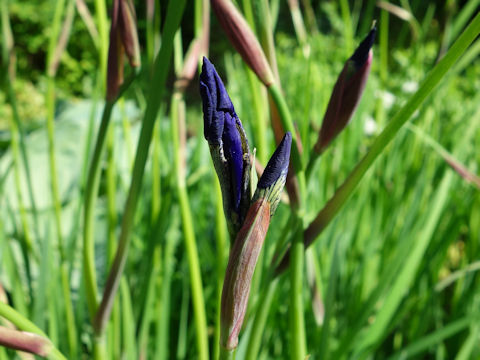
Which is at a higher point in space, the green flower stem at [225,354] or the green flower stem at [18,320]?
the green flower stem at [18,320]

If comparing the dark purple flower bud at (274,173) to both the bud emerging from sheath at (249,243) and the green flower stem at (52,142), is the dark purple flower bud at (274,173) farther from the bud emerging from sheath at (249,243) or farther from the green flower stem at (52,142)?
the green flower stem at (52,142)

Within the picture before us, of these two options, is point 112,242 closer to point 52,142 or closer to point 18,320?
point 52,142

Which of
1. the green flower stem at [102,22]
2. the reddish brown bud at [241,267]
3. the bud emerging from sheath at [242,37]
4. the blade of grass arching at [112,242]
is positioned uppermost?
the green flower stem at [102,22]

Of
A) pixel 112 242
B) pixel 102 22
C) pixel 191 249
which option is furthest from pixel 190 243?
pixel 102 22

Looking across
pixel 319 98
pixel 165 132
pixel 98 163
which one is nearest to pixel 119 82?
pixel 98 163

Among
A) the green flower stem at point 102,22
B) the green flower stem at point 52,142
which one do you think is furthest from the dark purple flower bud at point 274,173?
the green flower stem at point 52,142

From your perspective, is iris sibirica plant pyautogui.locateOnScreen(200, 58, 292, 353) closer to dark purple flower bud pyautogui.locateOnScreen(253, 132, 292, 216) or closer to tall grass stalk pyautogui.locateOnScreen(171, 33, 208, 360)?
dark purple flower bud pyautogui.locateOnScreen(253, 132, 292, 216)

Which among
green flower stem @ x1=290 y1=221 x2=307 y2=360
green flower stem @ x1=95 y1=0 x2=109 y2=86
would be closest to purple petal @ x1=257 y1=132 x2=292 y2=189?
green flower stem @ x1=290 y1=221 x2=307 y2=360
